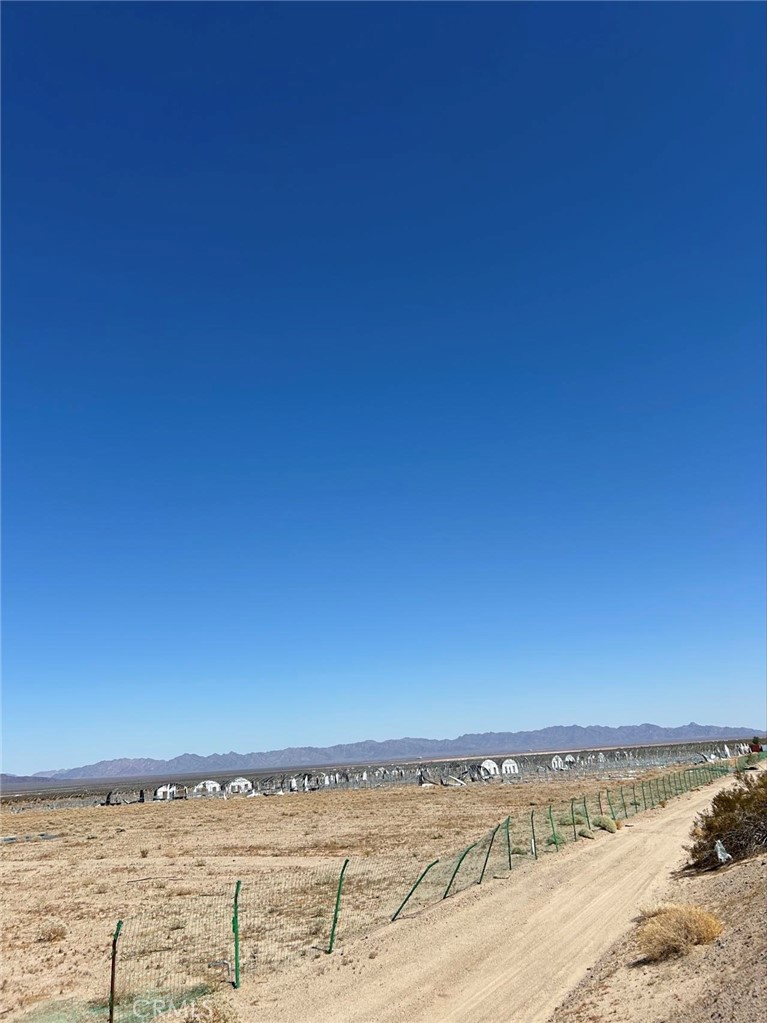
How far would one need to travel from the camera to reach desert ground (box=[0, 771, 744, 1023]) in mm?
12734

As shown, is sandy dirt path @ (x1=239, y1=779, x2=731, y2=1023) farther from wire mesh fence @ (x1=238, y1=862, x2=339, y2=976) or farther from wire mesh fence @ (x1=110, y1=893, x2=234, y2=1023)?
wire mesh fence @ (x1=110, y1=893, x2=234, y2=1023)

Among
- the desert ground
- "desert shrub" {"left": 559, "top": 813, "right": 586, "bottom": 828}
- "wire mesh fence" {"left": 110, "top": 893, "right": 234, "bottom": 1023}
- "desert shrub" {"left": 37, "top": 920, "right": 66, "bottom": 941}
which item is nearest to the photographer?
the desert ground

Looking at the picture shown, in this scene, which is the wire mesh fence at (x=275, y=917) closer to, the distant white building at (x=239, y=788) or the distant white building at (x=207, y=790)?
the distant white building at (x=239, y=788)

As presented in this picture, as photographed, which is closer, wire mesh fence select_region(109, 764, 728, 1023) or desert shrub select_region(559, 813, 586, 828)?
wire mesh fence select_region(109, 764, 728, 1023)

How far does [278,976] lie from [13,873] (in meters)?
24.9

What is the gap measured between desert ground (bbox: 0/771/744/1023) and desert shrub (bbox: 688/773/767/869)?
1.62 meters

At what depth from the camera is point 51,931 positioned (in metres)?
19.4

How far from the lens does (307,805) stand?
210 feet

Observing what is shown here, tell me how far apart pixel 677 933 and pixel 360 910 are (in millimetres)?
10150

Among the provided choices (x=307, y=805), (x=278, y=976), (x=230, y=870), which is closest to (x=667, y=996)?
(x=278, y=976)

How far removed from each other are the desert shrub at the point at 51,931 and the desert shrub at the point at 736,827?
1911 centimetres

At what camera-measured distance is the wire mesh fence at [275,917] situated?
1415cm

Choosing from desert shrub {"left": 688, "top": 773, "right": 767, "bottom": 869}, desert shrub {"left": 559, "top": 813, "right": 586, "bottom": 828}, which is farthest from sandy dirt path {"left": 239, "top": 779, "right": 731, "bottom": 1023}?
desert shrub {"left": 559, "top": 813, "right": 586, "bottom": 828}

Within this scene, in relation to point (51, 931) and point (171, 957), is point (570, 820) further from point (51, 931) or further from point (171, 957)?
point (51, 931)
